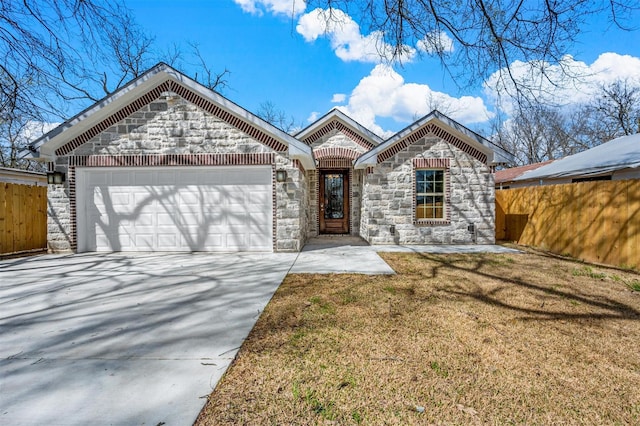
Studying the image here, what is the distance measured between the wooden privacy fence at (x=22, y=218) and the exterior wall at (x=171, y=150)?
114cm

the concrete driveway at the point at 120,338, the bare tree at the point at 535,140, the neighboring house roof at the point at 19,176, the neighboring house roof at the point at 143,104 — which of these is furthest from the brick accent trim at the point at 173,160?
the bare tree at the point at 535,140

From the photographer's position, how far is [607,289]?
536cm

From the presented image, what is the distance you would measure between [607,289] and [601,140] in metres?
26.3

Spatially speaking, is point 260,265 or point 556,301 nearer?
point 556,301

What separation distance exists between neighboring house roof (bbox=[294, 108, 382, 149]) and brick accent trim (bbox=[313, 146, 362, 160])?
0.62m

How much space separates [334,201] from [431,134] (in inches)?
193

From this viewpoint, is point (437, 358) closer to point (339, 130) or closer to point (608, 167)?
point (339, 130)

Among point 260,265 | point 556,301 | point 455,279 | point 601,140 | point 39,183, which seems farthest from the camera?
point 601,140

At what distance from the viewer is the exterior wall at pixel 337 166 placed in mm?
12844

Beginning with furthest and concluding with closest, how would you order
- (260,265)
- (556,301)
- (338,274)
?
(260,265) < (338,274) < (556,301)

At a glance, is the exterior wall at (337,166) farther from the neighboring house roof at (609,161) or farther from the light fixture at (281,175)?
the neighboring house roof at (609,161)


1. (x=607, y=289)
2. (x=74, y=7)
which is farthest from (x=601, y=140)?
(x=74, y=7)

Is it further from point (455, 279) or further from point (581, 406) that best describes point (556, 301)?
point (581, 406)

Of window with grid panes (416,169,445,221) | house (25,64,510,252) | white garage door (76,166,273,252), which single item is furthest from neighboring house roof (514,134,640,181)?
white garage door (76,166,273,252)
